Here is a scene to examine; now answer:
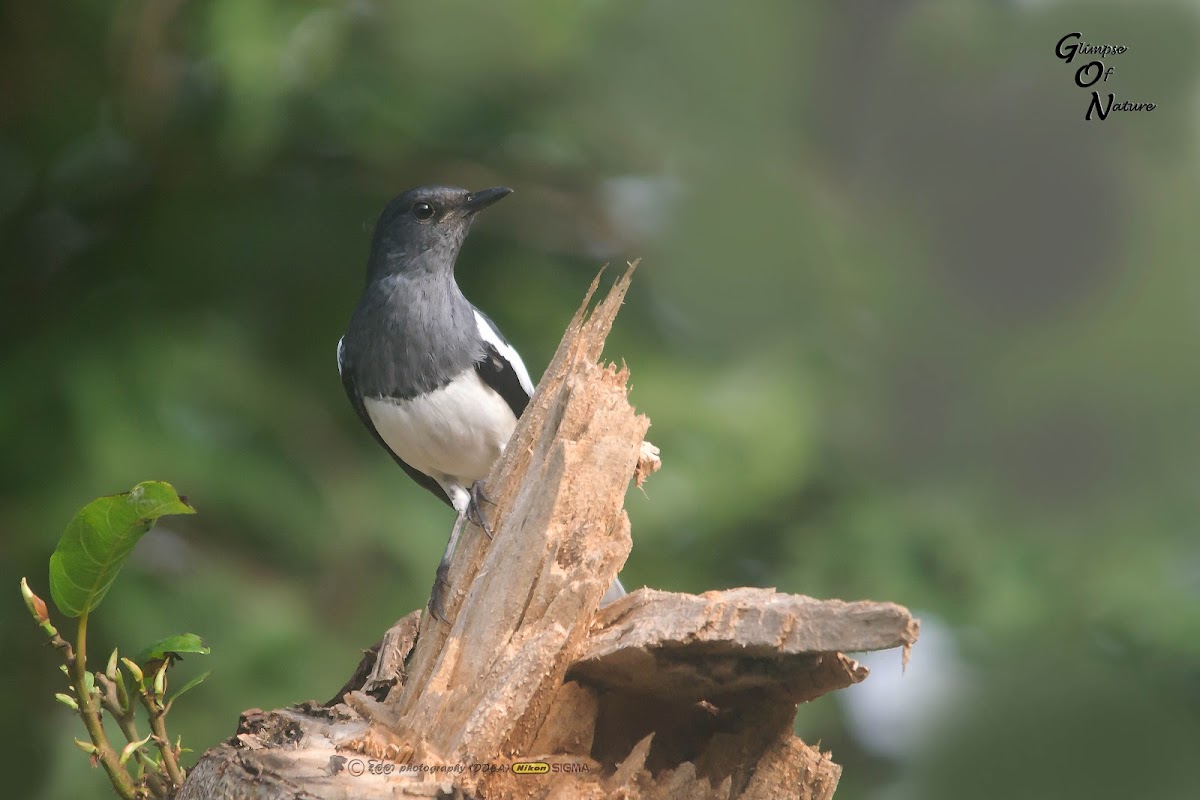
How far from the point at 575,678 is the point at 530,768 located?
0.74 feet

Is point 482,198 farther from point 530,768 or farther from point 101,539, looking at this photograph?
point 530,768

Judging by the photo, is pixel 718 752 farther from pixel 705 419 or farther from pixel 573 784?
pixel 705 419

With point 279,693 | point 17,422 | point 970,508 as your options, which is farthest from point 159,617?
point 970,508

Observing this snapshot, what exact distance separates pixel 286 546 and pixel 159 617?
2.30ft

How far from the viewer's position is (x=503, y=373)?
4.30 meters

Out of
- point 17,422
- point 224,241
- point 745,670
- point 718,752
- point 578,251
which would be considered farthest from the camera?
point 578,251

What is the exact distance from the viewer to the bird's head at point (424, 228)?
444cm

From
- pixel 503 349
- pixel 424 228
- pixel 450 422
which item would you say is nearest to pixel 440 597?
pixel 450 422

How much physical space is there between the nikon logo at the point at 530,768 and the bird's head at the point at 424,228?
223 cm

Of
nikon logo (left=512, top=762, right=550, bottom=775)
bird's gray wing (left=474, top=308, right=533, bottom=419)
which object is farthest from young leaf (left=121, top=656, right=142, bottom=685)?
bird's gray wing (left=474, top=308, right=533, bottom=419)

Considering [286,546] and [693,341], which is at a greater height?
[693,341]

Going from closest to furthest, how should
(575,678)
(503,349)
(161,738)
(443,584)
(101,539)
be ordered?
1. (101,539)
2. (161,738)
3. (575,678)
4. (443,584)
5. (503,349)

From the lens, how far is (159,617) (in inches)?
231

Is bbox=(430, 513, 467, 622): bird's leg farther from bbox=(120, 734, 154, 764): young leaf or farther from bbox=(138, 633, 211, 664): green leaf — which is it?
bbox=(120, 734, 154, 764): young leaf
